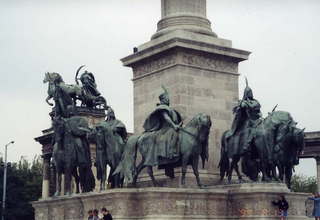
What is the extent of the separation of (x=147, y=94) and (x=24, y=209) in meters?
37.9

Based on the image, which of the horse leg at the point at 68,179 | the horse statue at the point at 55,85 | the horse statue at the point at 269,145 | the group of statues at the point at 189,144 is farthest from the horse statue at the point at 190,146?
the horse statue at the point at 55,85

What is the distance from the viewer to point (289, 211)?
24406mm

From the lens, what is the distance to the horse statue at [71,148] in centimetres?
2794

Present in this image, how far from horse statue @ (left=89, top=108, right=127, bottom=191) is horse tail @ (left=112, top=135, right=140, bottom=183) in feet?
1.16

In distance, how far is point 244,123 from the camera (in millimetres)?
25484

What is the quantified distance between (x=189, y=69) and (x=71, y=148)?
18.6 feet

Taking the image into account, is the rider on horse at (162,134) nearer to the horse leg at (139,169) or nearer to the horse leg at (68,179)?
the horse leg at (139,169)

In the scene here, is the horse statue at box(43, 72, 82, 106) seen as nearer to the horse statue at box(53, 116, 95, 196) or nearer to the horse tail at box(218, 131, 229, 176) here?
the horse statue at box(53, 116, 95, 196)

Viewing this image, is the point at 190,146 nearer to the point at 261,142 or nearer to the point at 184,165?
the point at 184,165

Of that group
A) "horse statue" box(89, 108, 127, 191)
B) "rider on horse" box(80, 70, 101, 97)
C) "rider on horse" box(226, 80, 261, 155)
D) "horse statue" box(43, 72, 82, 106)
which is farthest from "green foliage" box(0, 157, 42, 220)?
"rider on horse" box(226, 80, 261, 155)

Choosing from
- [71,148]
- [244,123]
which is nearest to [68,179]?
[71,148]

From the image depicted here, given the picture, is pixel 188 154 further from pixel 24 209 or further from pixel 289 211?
pixel 24 209

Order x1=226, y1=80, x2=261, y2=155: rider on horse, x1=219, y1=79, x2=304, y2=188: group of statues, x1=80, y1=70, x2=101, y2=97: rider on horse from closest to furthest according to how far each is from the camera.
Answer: x1=219, y1=79, x2=304, y2=188: group of statues, x1=226, y1=80, x2=261, y2=155: rider on horse, x1=80, y1=70, x2=101, y2=97: rider on horse

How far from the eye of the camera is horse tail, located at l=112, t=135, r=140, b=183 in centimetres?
2557
